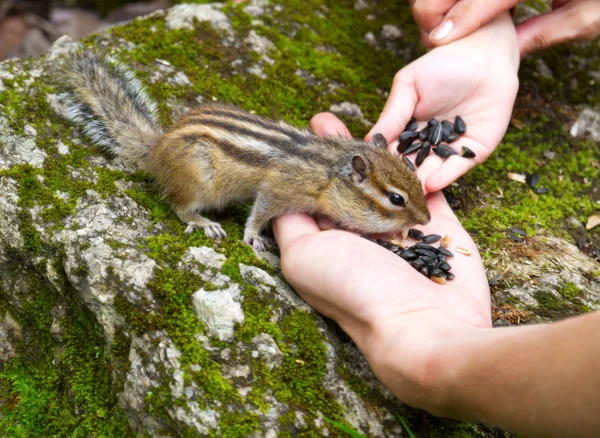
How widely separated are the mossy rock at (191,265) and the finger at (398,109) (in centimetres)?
65

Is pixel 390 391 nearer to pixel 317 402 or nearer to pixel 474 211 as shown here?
pixel 317 402

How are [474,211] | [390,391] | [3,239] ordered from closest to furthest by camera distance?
[390,391]
[3,239]
[474,211]

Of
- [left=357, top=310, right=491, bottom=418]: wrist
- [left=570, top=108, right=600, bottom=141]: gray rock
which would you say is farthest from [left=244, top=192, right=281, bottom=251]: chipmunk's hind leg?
[left=570, top=108, right=600, bottom=141]: gray rock

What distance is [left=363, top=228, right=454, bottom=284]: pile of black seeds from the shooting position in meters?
3.81

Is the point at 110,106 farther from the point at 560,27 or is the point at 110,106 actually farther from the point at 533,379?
the point at 560,27

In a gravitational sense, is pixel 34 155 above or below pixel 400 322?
below

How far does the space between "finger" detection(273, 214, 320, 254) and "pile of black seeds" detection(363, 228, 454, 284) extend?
1.87ft

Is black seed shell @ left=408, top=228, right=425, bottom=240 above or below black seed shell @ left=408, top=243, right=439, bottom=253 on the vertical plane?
below

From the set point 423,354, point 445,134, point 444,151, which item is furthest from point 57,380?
point 445,134

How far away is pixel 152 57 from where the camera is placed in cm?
521

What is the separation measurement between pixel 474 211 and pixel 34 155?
3.35 m

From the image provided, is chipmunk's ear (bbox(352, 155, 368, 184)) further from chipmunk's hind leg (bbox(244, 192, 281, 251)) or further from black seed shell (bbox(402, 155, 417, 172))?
chipmunk's hind leg (bbox(244, 192, 281, 251))

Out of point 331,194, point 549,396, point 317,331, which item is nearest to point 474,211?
point 331,194

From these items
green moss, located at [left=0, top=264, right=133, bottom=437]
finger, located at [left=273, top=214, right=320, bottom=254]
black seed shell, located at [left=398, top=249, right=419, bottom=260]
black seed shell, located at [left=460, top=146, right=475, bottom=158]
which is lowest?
green moss, located at [left=0, top=264, right=133, bottom=437]
